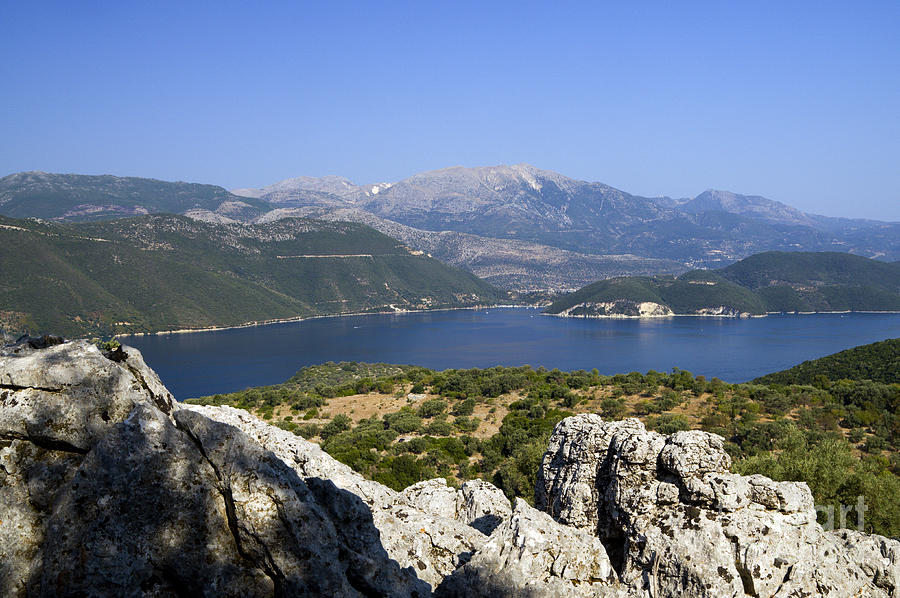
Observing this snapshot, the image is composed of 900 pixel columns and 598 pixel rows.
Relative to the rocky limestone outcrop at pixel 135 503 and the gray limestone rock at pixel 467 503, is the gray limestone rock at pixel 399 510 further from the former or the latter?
the rocky limestone outcrop at pixel 135 503

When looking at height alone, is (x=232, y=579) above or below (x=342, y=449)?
above

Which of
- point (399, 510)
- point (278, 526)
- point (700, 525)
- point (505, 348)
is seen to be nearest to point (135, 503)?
point (278, 526)

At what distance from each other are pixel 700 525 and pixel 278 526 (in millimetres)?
6345

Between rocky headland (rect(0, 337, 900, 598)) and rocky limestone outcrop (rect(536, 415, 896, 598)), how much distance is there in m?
0.03

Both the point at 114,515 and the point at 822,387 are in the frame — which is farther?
the point at 822,387

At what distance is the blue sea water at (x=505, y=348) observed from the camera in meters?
118

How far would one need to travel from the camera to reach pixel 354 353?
473 ft

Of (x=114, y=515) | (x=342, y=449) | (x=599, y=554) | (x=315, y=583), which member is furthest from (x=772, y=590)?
(x=342, y=449)

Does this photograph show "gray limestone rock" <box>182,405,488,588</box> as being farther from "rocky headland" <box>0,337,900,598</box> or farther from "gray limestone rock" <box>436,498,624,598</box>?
"gray limestone rock" <box>436,498,624,598</box>

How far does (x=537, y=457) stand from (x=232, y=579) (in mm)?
18524

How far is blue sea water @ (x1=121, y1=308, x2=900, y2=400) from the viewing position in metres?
118

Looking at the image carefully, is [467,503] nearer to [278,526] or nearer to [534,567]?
[534,567]

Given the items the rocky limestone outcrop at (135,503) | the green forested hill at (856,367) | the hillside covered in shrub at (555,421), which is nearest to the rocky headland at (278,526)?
the rocky limestone outcrop at (135,503)

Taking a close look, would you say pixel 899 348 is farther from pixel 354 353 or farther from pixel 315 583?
pixel 354 353
